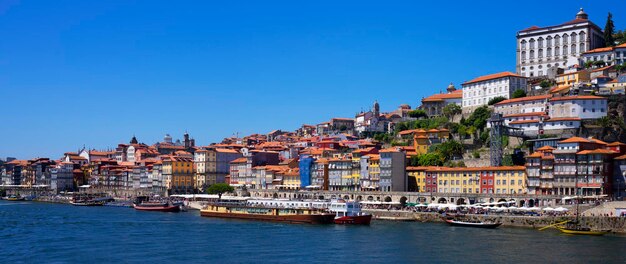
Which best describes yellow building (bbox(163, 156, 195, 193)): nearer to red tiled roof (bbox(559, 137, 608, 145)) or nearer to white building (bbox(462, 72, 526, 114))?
white building (bbox(462, 72, 526, 114))

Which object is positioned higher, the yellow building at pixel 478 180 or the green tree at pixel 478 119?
the green tree at pixel 478 119

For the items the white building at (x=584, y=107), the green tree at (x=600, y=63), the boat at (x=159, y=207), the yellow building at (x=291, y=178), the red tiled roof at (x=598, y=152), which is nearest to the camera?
the red tiled roof at (x=598, y=152)

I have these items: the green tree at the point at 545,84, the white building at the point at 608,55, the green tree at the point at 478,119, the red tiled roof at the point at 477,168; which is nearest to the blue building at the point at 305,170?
the green tree at the point at 478,119

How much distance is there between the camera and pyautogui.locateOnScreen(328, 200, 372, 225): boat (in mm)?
57781

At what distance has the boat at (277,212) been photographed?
198 feet

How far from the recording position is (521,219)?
5478cm

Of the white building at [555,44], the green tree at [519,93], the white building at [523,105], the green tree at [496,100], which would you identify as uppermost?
the white building at [555,44]

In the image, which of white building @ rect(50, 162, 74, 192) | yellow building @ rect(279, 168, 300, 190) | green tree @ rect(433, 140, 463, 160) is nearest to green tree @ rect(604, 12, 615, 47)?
green tree @ rect(433, 140, 463, 160)

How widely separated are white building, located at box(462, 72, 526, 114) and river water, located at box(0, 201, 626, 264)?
32375mm

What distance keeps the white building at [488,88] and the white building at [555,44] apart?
547 centimetres

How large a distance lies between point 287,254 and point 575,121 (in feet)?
130

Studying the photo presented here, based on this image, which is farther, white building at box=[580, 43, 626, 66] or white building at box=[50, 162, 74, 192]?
white building at box=[50, 162, 74, 192]

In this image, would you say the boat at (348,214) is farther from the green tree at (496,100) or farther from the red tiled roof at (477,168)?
the green tree at (496,100)

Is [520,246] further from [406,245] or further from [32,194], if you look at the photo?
[32,194]
